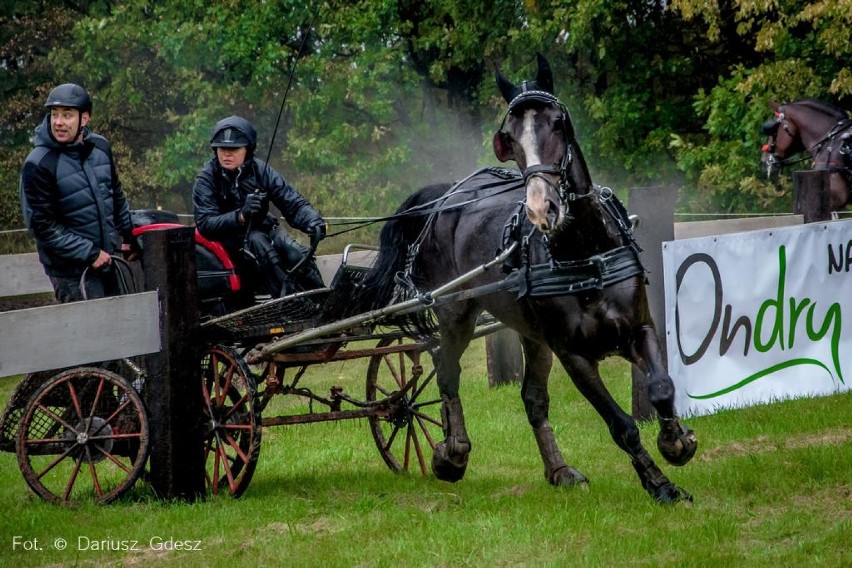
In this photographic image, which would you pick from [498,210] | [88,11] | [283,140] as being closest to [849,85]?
[498,210]

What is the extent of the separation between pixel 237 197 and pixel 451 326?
163cm

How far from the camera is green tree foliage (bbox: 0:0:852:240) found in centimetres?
1653

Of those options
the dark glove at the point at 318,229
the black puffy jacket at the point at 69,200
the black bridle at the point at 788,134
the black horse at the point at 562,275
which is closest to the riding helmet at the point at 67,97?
the black puffy jacket at the point at 69,200

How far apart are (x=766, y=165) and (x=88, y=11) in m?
15.6

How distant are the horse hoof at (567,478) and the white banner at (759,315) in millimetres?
1518

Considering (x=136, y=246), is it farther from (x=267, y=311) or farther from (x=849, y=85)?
(x=849, y=85)

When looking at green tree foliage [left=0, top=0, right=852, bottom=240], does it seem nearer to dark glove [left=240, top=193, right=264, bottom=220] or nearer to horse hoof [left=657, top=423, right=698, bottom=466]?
dark glove [left=240, top=193, right=264, bottom=220]

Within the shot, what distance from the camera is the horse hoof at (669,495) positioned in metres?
6.41

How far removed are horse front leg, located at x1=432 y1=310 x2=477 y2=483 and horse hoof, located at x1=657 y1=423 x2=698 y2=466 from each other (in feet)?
5.26

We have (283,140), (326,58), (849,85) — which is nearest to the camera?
(849,85)

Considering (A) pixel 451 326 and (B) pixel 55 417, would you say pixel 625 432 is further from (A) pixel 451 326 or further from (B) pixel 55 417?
(B) pixel 55 417

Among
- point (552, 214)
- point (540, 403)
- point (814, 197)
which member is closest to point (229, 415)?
point (540, 403)

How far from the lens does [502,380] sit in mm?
11625

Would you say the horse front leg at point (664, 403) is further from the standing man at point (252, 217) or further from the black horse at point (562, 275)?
the standing man at point (252, 217)
